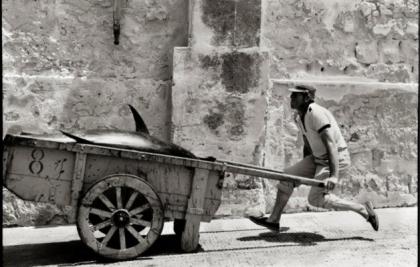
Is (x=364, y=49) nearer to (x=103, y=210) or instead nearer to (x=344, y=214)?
(x=344, y=214)

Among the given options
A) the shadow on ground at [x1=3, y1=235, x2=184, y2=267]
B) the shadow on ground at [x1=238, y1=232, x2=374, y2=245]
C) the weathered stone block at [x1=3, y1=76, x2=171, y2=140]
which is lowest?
the shadow on ground at [x1=3, y1=235, x2=184, y2=267]

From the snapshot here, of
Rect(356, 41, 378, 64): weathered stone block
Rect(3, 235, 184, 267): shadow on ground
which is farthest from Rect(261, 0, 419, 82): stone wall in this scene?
Rect(3, 235, 184, 267): shadow on ground

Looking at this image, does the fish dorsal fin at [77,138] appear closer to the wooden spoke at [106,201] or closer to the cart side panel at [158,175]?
the cart side panel at [158,175]

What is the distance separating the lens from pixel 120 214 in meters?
3.70

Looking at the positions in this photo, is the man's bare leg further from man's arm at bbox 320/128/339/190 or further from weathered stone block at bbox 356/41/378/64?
weathered stone block at bbox 356/41/378/64

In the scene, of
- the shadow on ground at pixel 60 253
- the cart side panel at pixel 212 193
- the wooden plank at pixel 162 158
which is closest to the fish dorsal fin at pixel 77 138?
the wooden plank at pixel 162 158

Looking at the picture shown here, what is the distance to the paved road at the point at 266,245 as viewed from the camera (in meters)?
3.77

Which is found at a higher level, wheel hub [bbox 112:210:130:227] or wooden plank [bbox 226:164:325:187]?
wooden plank [bbox 226:164:325:187]

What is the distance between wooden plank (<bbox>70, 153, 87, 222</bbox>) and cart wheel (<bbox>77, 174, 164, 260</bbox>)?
0.22 feet

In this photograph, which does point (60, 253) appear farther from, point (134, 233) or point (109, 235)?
point (134, 233)

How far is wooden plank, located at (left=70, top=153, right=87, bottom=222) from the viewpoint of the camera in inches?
144

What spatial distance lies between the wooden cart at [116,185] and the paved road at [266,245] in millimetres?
231

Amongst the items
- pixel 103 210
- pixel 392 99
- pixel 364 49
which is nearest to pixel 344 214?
pixel 392 99

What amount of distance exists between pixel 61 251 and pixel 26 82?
1.88 meters
